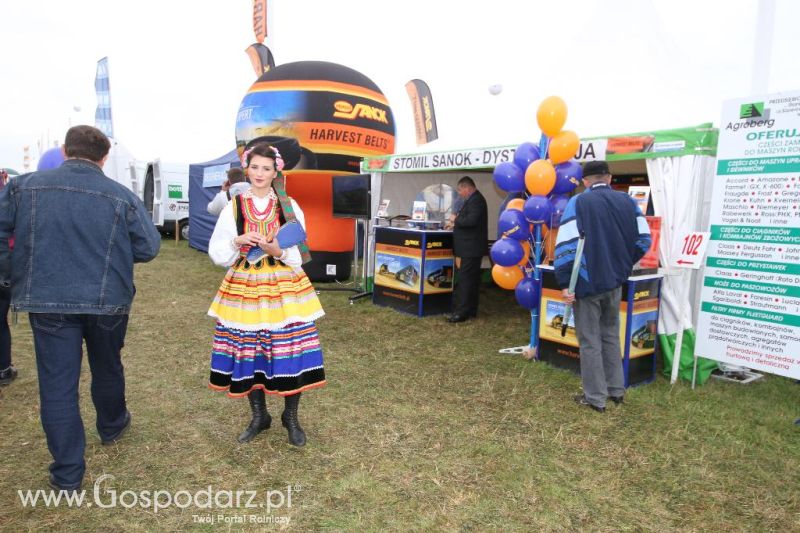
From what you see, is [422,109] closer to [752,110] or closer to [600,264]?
[752,110]

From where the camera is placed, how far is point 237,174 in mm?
7098

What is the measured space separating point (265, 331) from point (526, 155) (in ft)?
11.0

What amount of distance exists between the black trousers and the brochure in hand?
4139 millimetres

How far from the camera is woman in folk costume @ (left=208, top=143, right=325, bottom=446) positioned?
9.22ft

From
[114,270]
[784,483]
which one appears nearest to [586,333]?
[784,483]

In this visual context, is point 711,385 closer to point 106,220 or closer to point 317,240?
point 106,220

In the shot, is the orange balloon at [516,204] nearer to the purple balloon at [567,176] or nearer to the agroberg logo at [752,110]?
the purple balloon at [567,176]

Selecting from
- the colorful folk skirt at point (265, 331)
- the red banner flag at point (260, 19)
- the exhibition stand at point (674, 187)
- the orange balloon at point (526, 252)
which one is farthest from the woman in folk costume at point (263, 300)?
the red banner flag at point (260, 19)

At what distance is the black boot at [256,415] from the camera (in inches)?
126

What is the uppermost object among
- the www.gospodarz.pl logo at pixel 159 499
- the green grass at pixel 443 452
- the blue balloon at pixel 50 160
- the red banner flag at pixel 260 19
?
the red banner flag at pixel 260 19

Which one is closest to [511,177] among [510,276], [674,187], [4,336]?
[510,276]

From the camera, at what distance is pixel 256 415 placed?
3256mm

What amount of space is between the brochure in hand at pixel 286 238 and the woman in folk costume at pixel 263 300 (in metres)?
0.03

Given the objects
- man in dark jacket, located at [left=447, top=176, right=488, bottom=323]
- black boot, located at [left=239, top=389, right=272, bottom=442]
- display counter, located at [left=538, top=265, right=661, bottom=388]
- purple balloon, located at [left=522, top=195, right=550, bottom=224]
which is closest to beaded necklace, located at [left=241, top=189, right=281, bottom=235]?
black boot, located at [left=239, top=389, right=272, bottom=442]
